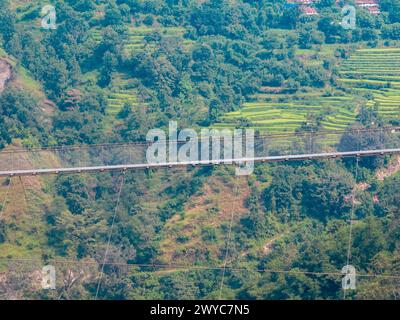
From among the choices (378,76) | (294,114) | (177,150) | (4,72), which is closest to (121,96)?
(4,72)

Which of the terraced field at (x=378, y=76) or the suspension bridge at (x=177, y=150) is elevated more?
the suspension bridge at (x=177, y=150)

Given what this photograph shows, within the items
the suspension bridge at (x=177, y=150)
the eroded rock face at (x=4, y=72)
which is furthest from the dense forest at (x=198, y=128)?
the suspension bridge at (x=177, y=150)

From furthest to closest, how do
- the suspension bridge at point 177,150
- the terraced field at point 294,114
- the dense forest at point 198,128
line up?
1. the terraced field at point 294,114
2. the dense forest at point 198,128
3. the suspension bridge at point 177,150

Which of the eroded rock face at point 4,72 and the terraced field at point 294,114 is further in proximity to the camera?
the eroded rock face at point 4,72

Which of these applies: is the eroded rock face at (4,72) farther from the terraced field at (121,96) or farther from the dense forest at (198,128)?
the terraced field at (121,96)

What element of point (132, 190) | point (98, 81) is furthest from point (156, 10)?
point (132, 190)

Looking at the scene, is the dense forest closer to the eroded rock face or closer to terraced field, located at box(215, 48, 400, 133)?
terraced field, located at box(215, 48, 400, 133)

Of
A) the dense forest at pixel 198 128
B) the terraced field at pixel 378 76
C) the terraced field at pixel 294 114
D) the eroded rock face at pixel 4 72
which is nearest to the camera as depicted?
the dense forest at pixel 198 128
